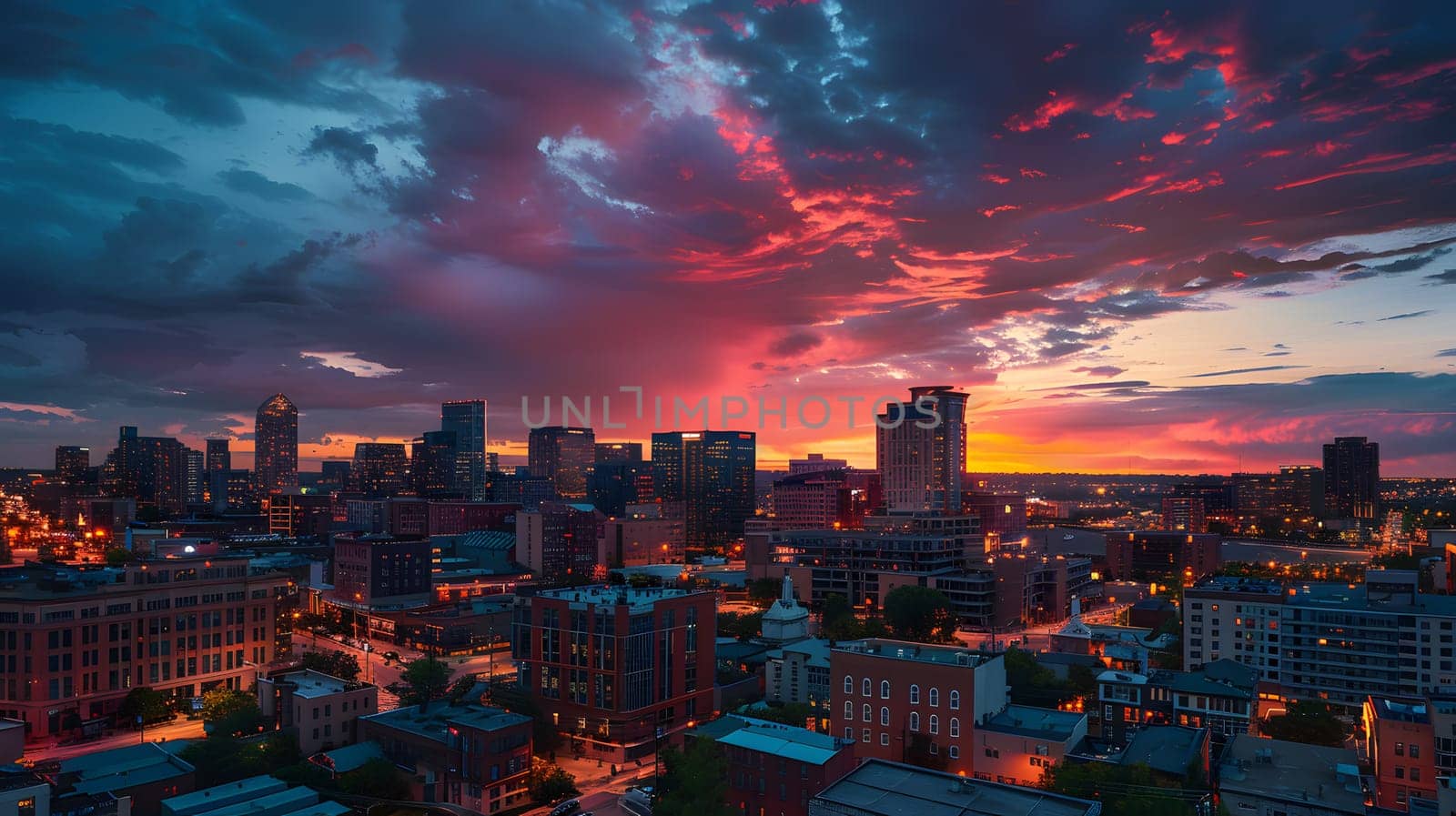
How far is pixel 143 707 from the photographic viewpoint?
1735 inches

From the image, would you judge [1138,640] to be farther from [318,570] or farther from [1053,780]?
[318,570]

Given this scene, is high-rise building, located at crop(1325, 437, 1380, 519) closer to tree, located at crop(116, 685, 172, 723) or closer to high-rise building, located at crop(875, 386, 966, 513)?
high-rise building, located at crop(875, 386, 966, 513)

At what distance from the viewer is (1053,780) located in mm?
29812

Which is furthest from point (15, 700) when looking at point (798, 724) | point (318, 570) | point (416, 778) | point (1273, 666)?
point (1273, 666)

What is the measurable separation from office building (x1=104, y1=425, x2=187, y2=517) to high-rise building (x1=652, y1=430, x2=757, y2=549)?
111412mm

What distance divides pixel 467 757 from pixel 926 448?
141 m

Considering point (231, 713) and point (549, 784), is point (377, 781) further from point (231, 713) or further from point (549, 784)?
point (231, 713)

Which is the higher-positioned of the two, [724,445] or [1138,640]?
[724,445]

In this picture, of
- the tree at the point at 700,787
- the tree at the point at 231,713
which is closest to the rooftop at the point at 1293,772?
the tree at the point at 700,787

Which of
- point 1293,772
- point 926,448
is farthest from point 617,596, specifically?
point 926,448

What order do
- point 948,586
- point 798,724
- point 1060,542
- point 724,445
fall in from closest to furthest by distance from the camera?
point 798,724 < point 948,586 < point 1060,542 < point 724,445

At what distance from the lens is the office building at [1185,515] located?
165 metres

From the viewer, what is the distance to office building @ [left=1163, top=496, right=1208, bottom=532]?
16538 centimetres

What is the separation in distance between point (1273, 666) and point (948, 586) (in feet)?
94.8
